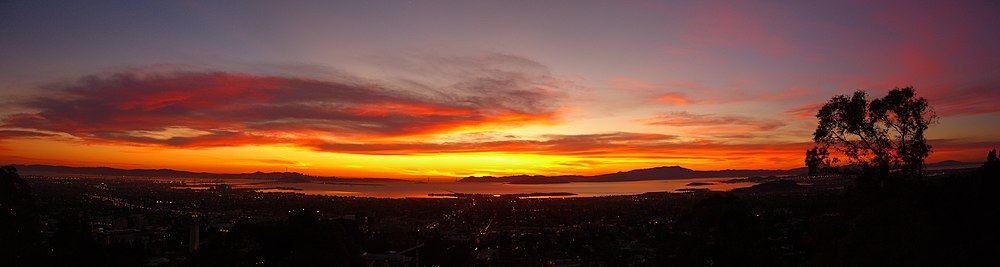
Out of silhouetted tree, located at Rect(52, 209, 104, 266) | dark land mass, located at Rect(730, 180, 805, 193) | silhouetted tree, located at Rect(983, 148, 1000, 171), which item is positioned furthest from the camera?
dark land mass, located at Rect(730, 180, 805, 193)

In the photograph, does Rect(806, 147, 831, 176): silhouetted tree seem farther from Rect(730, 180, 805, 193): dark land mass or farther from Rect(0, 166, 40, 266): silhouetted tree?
Rect(730, 180, 805, 193): dark land mass

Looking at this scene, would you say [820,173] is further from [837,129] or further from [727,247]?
[727,247]

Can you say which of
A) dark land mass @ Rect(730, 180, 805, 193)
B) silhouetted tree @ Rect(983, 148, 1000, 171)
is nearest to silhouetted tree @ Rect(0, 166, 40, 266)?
silhouetted tree @ Rect(983, 148, 1000, 171)

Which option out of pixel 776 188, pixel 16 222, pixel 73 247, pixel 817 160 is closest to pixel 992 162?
pixel 817 160

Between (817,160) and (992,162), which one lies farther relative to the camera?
(817,160)

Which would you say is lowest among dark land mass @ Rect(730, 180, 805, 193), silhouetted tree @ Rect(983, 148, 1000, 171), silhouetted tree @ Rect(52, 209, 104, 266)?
silhouetted tree @ Rect(52, 209, 104, 266)

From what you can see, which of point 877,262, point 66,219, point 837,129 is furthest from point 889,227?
point 66,219

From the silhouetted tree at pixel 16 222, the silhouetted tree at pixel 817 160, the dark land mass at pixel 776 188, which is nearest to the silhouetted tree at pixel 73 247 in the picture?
the silhouetted tree at pixel 16 222

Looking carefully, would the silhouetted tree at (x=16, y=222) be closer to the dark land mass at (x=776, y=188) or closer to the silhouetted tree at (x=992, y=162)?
the silhouetted tree at (x=992, y=162)

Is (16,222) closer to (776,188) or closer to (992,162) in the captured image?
(992,162)
